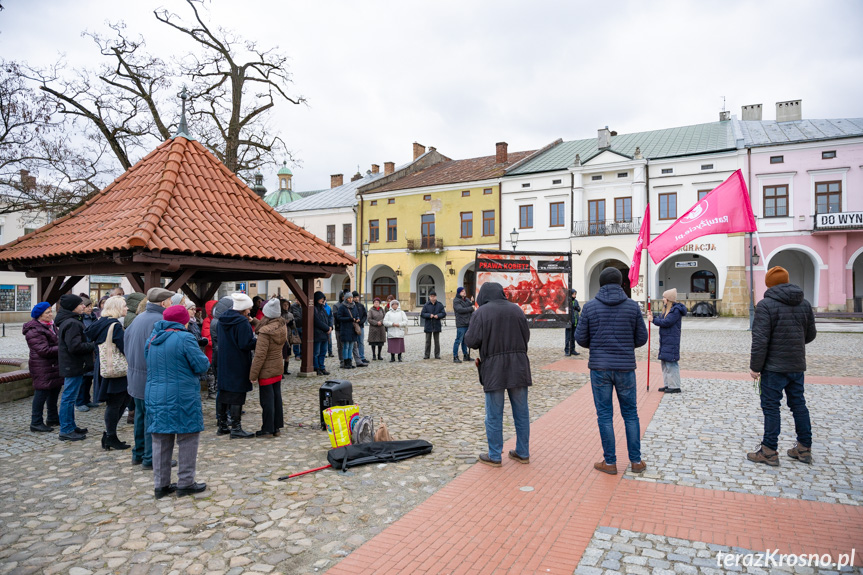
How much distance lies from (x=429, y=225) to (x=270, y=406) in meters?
35.3

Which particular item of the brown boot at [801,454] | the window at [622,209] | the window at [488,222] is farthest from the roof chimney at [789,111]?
the brown boot at [801,454]

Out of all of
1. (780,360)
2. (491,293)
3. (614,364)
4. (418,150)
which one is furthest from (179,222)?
(418,150)

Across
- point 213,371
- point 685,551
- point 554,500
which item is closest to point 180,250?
point 213,371

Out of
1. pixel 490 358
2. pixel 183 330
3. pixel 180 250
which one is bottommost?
pixel 490 358

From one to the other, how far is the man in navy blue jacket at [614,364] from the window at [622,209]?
31481 millimetres

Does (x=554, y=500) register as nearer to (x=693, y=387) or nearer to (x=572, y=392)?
(x=572, y=392)

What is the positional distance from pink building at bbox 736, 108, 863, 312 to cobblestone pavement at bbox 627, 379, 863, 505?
24903 millimetres

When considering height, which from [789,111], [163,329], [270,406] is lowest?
[270,406]

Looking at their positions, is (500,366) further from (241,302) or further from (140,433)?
(140,433)

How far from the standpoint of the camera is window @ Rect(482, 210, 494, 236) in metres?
39.2

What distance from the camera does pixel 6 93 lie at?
43.7ft

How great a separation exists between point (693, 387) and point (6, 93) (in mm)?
16860

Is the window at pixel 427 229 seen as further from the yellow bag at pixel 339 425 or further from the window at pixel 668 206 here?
the yellow bag at pixel 339 425

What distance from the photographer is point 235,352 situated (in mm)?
6781
